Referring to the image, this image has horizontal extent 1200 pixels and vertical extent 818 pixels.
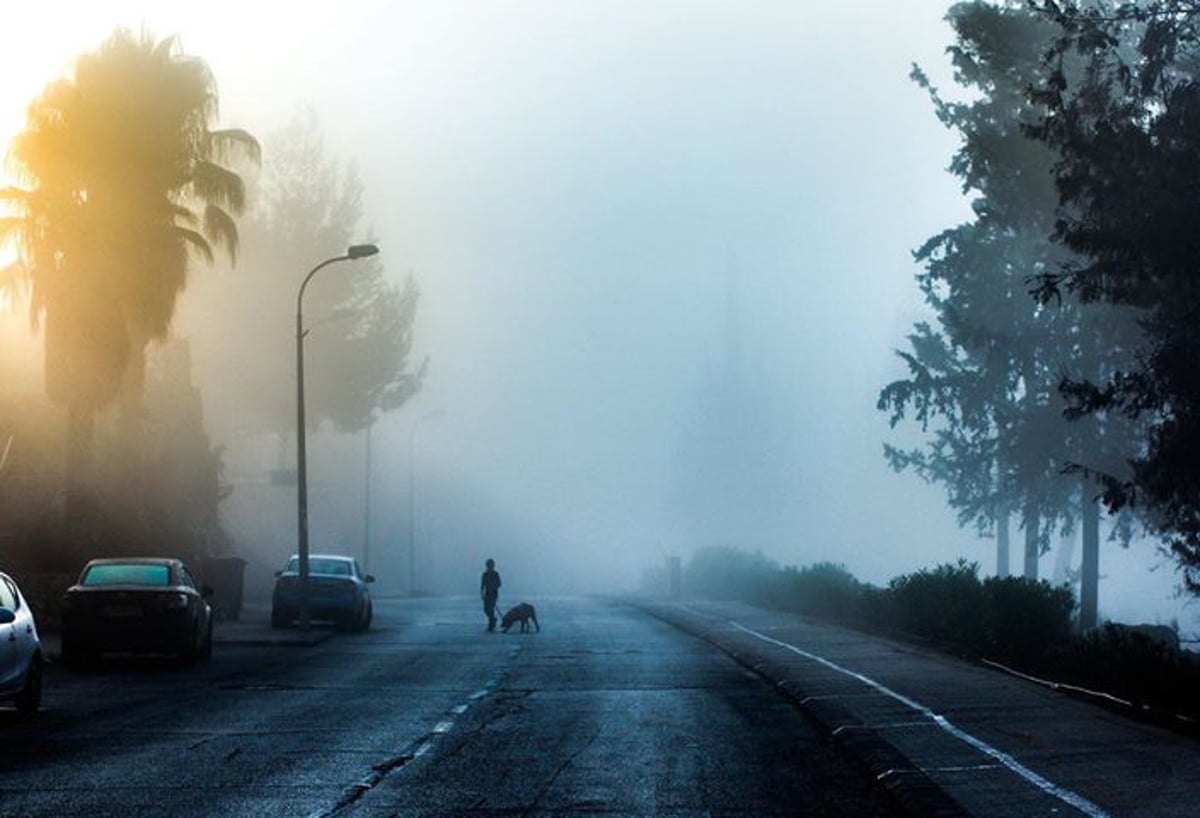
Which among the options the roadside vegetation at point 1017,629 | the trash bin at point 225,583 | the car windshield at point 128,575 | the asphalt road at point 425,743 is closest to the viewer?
the asphalt road at point 425,743

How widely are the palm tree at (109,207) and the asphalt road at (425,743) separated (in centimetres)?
1226

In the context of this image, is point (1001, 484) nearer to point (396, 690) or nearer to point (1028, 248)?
point (1028, 248)

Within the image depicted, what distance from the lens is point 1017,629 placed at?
31.8 metres

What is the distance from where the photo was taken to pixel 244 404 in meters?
84.8

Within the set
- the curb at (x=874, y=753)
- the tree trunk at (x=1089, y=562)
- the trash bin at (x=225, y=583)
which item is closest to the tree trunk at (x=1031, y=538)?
the tree trunk at (x=1089, y=562)

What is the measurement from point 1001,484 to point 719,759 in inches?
1720

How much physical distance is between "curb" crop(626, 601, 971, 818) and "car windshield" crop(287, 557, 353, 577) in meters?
18.5

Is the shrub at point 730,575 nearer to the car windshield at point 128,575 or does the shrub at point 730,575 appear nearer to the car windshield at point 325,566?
the car windshield at point 325,566

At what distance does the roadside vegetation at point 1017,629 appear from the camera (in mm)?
22312

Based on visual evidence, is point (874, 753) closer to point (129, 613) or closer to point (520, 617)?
point (129, 613)

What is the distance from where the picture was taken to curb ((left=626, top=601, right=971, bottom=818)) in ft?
42.8

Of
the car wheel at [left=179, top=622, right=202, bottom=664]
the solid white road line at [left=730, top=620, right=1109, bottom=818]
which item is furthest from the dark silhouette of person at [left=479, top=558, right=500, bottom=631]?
the solid white road line at [left=730, top=620, right=1109, bottom=818]

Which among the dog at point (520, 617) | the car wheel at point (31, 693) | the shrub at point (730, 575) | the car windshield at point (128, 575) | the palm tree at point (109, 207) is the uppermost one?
the palm tree at point (109, 207)

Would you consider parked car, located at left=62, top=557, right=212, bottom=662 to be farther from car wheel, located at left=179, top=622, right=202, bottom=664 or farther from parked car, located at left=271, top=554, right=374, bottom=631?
parked car, located at left=271, top=554, right=374, bottom=631
